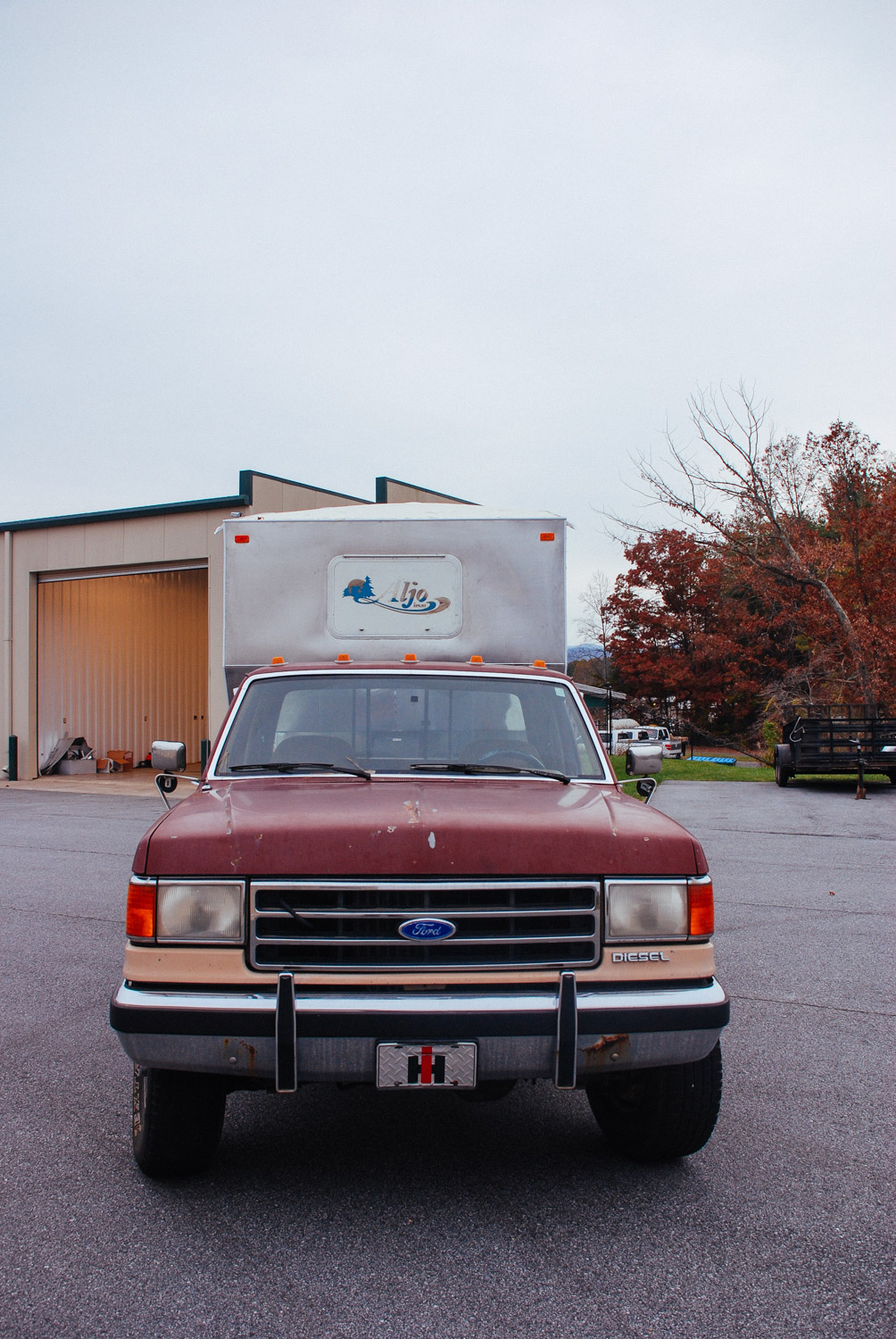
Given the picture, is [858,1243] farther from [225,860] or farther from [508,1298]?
[225,860]

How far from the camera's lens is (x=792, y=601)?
31297mm

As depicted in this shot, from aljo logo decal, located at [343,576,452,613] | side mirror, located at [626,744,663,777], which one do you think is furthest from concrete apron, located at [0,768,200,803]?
side mirror, located at [626,744,663,777]

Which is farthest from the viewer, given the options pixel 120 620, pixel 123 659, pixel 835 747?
pixel 123 659

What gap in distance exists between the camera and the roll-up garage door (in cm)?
2447

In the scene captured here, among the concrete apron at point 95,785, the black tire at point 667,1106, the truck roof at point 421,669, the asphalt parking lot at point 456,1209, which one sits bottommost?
the concrete apron at point 95,785

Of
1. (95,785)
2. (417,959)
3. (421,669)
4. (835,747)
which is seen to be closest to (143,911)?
(417,959)

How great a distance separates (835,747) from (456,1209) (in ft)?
57.5

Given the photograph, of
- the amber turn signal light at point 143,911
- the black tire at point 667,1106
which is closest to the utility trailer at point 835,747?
the black tire at point 667,1106

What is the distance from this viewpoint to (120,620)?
88.2 feet

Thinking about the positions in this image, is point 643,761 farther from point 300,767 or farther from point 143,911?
point 143,911

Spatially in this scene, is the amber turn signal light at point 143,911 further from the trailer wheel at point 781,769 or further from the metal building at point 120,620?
the trailer wheel at point 781,769

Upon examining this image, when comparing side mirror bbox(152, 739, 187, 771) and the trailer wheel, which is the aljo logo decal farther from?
the trailer wheel

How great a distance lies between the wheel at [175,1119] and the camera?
3.30 metres

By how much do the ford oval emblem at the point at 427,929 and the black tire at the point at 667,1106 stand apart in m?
0.86
